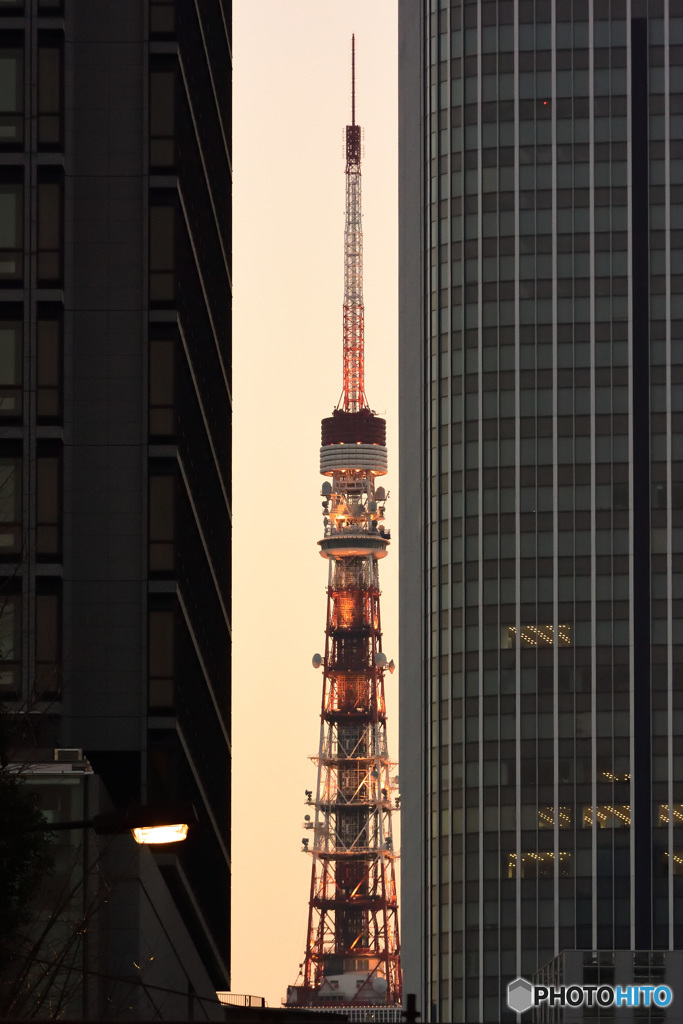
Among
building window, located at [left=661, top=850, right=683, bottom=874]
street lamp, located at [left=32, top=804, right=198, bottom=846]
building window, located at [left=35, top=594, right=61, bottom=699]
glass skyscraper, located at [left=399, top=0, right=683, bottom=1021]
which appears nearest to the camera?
street lamp, located at [left=32, top=804, right=198, bottom=846]

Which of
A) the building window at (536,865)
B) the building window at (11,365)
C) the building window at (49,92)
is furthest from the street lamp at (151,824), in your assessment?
the building window at (536,865)

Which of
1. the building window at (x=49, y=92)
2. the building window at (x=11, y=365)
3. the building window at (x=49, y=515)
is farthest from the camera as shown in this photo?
the building window at (x=49, y=92)

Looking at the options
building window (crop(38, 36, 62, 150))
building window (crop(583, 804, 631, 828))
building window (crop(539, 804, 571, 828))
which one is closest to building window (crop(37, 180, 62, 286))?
building window (crop(38, 36, 62, 150))

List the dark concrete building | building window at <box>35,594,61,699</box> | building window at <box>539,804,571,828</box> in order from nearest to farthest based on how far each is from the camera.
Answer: building window at <box>35,594,61,699</box>
the dark concrete building
building window at <box>539,804,571,828</box>

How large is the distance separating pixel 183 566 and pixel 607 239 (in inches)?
3909

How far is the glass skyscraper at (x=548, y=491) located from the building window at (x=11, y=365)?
95.9 metres

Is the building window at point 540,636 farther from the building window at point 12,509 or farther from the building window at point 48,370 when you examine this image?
the building window at point 12,509

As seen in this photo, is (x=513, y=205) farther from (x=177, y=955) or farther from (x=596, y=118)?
(x=177, y=955)

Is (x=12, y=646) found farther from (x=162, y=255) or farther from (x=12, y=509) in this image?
(x=162, y=255)

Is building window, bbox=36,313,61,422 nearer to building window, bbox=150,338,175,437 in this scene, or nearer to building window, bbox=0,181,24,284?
building window, bbox=0,181,24,284

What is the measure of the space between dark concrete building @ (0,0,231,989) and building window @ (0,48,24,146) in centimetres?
4

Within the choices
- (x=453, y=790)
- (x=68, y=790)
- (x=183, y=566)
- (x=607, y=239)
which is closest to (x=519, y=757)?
(x=453, y=790)

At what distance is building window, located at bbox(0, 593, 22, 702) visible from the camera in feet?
220

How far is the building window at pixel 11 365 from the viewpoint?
70125 mm
